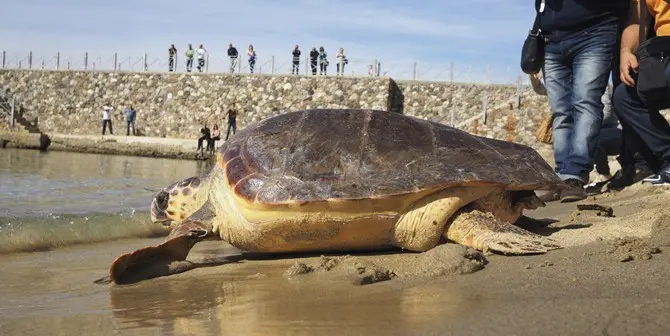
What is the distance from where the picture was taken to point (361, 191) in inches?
129

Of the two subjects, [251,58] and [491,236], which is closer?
[491,236]

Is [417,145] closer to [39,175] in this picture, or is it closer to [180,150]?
[39,175]

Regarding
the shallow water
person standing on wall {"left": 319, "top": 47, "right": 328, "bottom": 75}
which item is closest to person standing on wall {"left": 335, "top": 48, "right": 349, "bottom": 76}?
person standing on wall {"left": 319, "top": 47, "right": 328, "bottom": 75}

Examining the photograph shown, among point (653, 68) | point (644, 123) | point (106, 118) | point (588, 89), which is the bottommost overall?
point (106, 118)

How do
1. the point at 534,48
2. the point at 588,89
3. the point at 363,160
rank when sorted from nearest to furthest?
the point at 363,160 < the point at 588,89 < the point at 534,48

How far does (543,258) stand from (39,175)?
10693mm

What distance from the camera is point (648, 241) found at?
9.42 ft

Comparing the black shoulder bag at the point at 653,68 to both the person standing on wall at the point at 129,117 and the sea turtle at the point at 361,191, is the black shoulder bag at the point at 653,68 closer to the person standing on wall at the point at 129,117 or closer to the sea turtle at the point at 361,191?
the sea turtle at the point at 361,191

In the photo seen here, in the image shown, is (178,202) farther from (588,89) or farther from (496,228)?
(588,89)

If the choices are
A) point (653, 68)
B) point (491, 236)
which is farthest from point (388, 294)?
point (653, 68)

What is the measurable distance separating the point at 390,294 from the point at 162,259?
4.75 ft

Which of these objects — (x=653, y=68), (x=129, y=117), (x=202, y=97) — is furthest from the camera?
(x=202, y=97)

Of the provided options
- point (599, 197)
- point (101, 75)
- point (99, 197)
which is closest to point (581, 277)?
point (599, 197)

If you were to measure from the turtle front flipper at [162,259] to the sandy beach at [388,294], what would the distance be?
83mm
